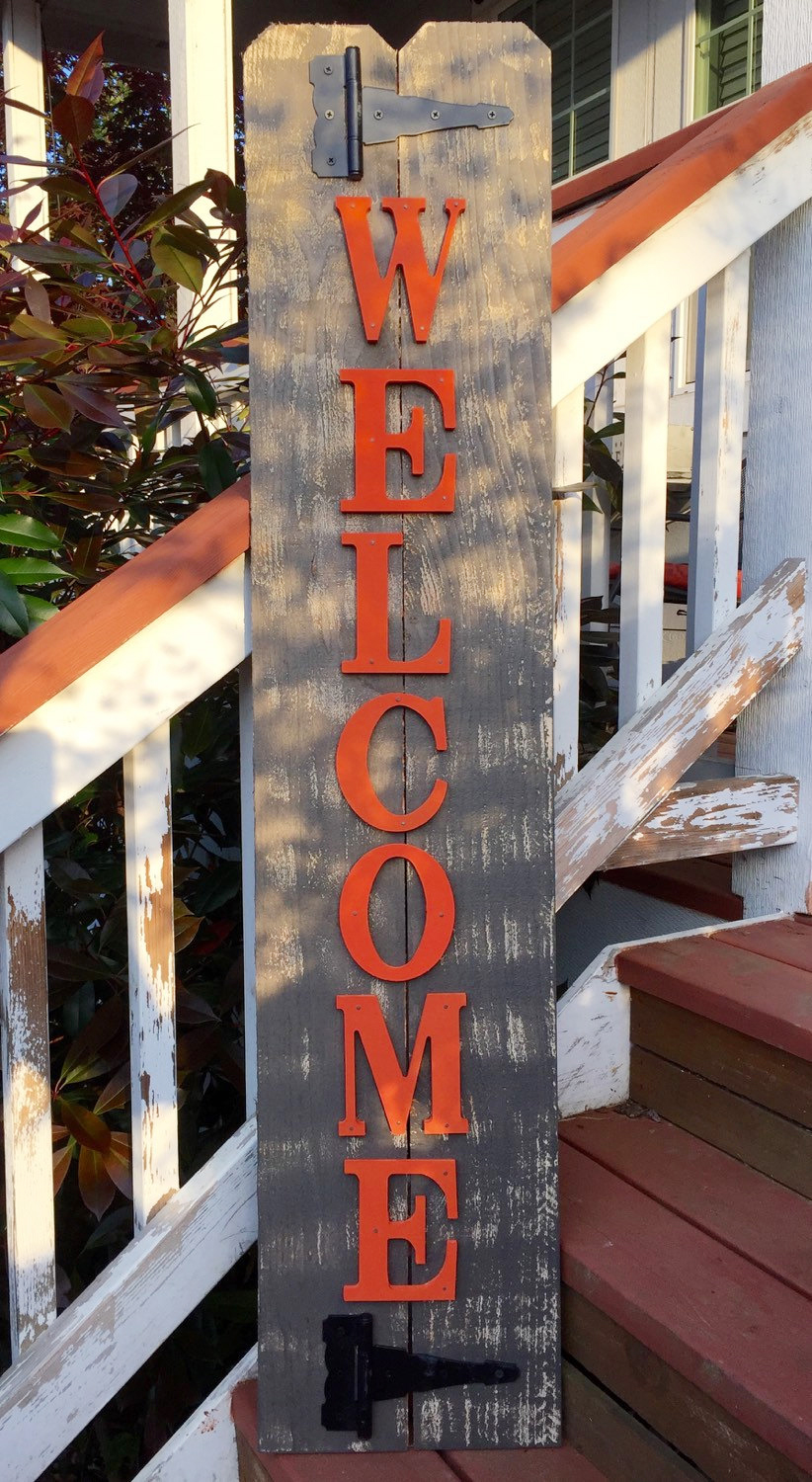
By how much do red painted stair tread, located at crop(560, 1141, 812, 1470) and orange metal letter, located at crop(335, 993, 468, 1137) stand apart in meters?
0.22

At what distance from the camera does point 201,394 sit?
63.9 inches

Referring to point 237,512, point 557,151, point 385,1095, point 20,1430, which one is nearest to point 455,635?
point 237,512

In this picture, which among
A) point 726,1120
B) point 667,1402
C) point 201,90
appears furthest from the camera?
point 201,90

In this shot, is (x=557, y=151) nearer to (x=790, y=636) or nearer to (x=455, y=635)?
(x=790, y=636)

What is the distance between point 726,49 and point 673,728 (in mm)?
3662

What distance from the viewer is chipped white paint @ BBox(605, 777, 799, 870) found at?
1.66m

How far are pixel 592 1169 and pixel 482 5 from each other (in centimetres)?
548

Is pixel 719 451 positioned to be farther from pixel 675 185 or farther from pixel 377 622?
pixel 377 622

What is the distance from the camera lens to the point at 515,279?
4.15ft

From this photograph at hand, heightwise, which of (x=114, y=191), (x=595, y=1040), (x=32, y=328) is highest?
(x=114, y=191)

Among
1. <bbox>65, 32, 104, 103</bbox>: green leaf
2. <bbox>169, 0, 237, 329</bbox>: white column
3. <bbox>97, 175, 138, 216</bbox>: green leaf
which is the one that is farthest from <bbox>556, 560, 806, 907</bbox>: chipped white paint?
<bbox>169, 0, 237, 329</bbox>: white column

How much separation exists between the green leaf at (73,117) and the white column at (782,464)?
3.32 ft

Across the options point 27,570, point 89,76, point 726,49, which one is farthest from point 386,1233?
point 726,49

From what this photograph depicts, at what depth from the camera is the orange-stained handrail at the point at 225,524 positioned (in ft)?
3.77
